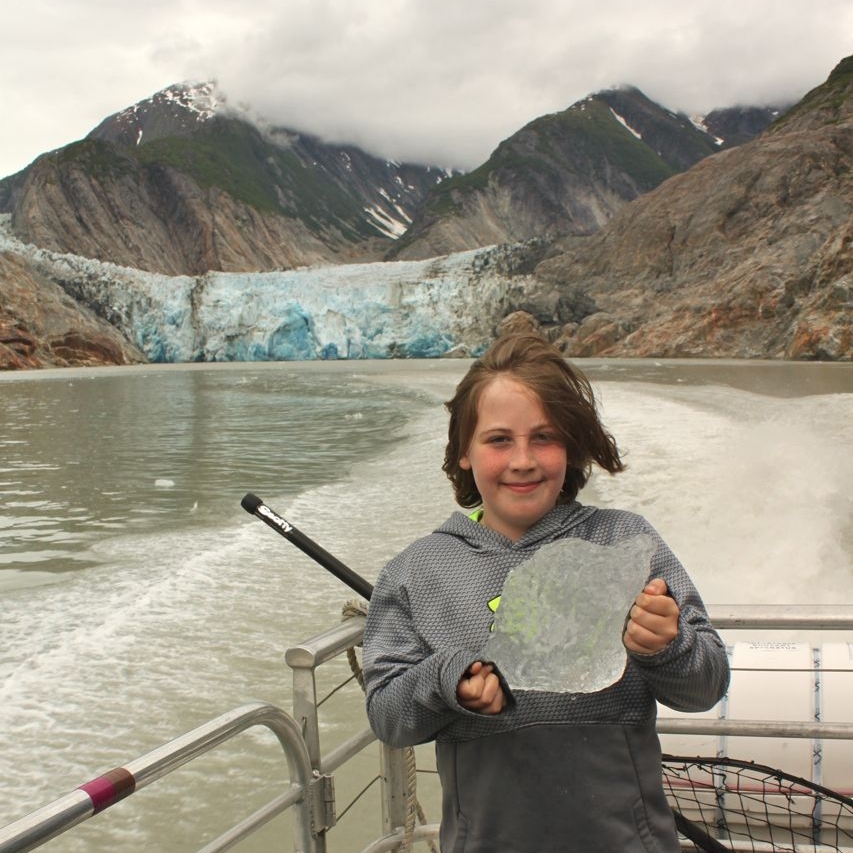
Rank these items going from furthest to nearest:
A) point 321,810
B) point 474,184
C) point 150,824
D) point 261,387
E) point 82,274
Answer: point 474,184 < point 82,274 < point 261,387 < point 150,824 < point 321,810

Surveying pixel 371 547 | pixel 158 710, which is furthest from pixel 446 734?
pixel 371 547

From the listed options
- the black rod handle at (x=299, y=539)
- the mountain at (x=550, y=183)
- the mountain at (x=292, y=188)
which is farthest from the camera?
the mountain at (x=550, y=183)

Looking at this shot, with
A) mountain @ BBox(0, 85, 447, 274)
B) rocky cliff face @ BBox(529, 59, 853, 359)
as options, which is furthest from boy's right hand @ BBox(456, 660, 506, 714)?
mountain @ BBox(0, 85, 447, 274)

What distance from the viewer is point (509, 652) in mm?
1302

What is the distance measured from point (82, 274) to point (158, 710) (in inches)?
1703

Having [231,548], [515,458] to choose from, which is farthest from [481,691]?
[231,548]

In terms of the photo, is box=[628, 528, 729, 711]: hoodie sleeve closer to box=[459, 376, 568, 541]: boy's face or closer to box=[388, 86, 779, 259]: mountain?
box=[459, 376, 568, 541]: boy's face

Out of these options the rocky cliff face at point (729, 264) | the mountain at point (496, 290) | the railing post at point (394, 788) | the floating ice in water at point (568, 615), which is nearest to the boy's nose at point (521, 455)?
the floating ice in water at point (568, 615)

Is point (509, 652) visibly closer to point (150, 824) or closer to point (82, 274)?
point (150, 824)

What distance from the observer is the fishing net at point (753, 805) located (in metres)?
1.92

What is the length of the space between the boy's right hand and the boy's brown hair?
496 millimetres

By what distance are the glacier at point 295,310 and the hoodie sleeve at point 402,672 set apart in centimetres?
4017

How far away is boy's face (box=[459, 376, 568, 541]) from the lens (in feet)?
5.01

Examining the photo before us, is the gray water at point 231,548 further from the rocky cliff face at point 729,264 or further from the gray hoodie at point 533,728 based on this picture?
the rocky cliff face at point 729,264
